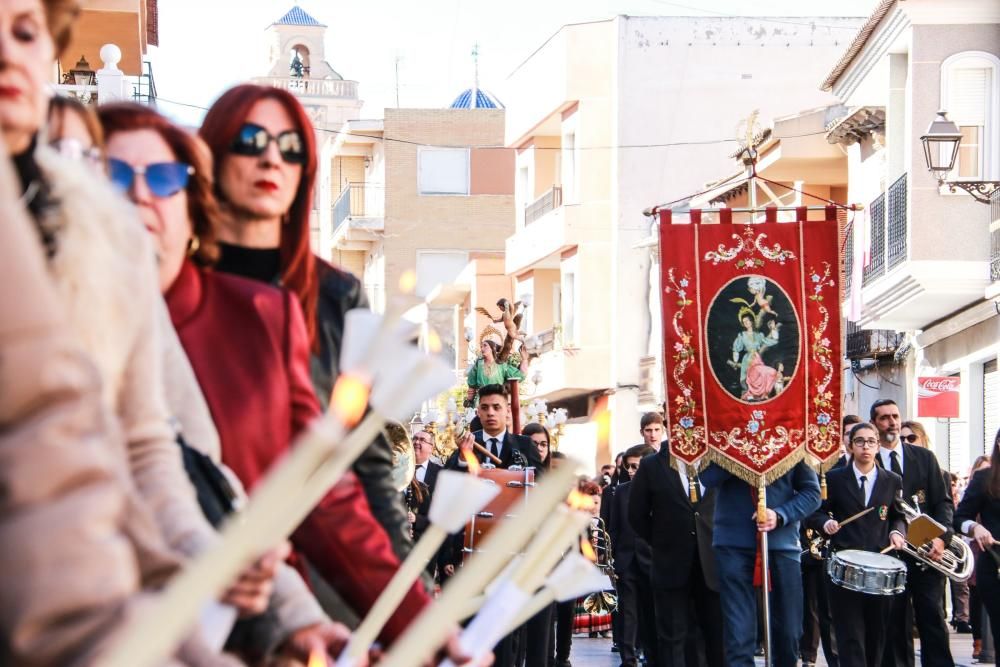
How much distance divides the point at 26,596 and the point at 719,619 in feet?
45.0

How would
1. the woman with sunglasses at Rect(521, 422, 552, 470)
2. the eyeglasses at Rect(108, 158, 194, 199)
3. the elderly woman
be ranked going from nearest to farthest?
the elderly woman
the eyeglasses at Rect(108, 158, 194, 199)
the woman with sunglasses at Rect(521, 422, 552, 470)

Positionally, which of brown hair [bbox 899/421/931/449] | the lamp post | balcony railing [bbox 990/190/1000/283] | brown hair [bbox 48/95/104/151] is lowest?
brown hair [bbox 899/421/931/449]

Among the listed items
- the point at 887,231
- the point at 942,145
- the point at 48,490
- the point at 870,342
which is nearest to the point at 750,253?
the point at 942,145

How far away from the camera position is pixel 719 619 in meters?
15.1

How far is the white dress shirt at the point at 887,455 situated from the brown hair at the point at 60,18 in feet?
43.5

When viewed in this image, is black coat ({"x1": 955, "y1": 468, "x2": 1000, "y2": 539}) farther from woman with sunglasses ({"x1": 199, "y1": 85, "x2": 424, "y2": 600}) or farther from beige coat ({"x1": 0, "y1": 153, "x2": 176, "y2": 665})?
beige coat ({"x1": 0, "y1": 153, "x2": 176, "y2": 665})

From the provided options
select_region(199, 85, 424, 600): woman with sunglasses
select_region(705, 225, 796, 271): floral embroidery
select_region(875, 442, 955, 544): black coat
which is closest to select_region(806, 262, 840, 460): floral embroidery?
select_region(705, 225, 796, 271): floral embroidery

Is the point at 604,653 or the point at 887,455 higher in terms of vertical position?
the point at 887,455

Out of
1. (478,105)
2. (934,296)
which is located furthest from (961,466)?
(478,105)

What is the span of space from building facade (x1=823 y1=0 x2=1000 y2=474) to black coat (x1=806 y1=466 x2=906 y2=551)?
43.9 feet

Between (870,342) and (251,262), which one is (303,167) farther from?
(870,342)

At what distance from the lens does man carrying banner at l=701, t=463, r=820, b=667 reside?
43.7 feet

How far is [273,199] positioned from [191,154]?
16.2 inches

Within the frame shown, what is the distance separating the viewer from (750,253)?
14891mm
